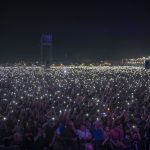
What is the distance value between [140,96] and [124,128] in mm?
11372

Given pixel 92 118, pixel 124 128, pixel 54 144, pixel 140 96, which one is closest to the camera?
pixel 54 144

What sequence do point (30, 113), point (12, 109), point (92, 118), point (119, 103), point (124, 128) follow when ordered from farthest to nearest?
point (119, 103) < point (12, 109) < point (30, 113) < point (92, 118) < point (124, 128)

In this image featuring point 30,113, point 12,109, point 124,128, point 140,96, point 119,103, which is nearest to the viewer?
point 124,128

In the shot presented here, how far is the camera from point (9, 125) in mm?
15070

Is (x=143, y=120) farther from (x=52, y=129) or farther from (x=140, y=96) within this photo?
(x=140, y=96)

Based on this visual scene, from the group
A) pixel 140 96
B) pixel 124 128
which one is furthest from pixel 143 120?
pixel 140 96

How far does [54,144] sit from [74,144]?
558 millimetres

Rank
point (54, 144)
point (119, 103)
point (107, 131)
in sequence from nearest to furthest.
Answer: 1. point (54, 144)
2. point (107, 131)
3. point (119, 103)

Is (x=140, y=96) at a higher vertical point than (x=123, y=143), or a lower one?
higher

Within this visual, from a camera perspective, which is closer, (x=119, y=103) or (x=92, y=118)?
(x=92, y=118)

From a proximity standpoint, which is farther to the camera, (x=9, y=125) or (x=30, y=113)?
(x=30, y=113)

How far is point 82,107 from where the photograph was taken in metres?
19.9

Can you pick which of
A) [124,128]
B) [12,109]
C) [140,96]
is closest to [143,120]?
[124,128]

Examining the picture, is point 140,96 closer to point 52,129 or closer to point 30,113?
point 30,113
